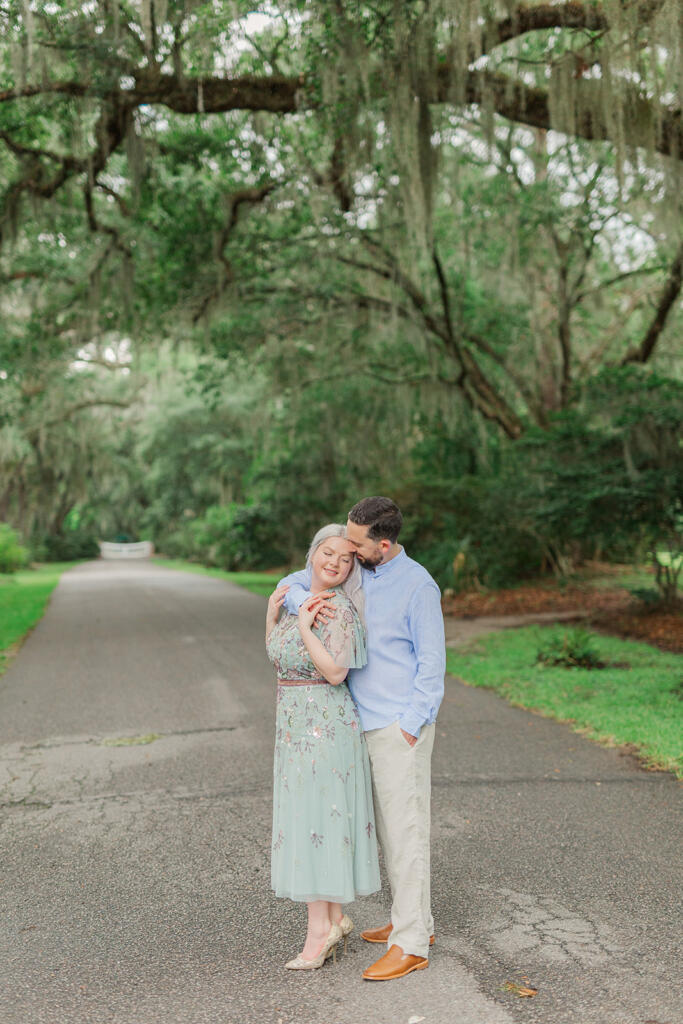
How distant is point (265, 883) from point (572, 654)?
6082 millimetres

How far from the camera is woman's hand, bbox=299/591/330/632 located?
3086 millimetres

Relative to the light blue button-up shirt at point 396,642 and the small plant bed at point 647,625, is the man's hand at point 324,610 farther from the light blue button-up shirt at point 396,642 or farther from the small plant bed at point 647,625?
the small plant bed at point 647,625

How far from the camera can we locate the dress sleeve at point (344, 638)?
3078 mm

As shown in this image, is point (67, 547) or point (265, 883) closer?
point (265, 883)

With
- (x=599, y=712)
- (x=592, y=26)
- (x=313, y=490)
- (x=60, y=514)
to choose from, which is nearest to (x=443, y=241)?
(x=592, y=26)

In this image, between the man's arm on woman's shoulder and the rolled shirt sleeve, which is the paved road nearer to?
the rolled shirt sleeve

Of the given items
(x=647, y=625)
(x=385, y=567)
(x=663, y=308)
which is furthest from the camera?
(x=663, y=308)

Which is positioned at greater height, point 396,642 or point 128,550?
point 396,642

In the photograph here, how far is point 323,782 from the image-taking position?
3111 mm

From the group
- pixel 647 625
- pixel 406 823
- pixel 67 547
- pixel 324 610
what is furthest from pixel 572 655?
pixel 67 547

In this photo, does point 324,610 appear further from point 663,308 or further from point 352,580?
point 663,308

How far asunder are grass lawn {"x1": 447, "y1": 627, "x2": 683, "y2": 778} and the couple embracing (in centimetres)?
291

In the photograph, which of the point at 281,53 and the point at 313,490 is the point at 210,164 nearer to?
the point at 281,53

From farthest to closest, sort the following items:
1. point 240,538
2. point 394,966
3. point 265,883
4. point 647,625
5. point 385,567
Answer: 1. point 240,538
2. point 647,625
3. point 265,883
4. point 385,567
5. point 394,966
